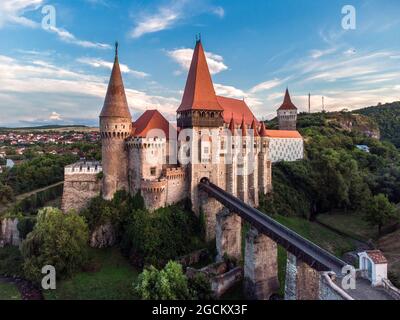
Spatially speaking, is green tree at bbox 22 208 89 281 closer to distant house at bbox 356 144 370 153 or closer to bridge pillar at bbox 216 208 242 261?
bridge pillar at bbox 216 208 242 261

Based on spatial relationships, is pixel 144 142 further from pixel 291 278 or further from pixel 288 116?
pixel 288 116

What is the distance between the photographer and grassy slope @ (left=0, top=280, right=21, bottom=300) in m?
26.0

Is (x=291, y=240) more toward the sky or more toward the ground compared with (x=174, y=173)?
more toward the ground

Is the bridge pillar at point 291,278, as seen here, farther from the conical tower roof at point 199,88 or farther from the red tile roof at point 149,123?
Answer: the conical tower roof at point 199,88

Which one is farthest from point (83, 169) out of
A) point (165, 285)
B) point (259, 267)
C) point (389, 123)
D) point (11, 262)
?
point (389, 123)

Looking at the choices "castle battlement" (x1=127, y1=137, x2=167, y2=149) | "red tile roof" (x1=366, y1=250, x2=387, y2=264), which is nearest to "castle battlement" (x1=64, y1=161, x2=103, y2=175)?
"castle battlement" (x1=127, y1=137, x2=167, y2=149)

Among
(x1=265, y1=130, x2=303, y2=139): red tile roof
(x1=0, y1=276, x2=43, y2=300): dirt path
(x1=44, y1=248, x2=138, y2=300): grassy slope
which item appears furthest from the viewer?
(x1=265, y1=130, x2=303, y2=139): red tile roof

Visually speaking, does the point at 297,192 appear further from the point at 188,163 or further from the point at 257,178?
the point at 188,163

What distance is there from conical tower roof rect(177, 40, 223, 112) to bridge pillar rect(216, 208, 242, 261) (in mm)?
Result: 11878

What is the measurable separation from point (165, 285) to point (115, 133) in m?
17.7

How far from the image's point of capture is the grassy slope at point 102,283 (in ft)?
81.3

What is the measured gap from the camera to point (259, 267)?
24766 mm

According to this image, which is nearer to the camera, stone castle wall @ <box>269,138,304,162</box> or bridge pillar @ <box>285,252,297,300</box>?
bridge pillar @ <box>285,252,297,300</box>
